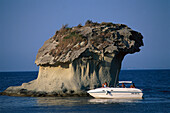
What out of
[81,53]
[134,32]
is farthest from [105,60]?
[134,32]

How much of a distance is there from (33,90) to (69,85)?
4669 mm

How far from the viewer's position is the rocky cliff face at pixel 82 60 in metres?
36.4

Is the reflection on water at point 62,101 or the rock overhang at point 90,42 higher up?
the rock overhang at point 90,42

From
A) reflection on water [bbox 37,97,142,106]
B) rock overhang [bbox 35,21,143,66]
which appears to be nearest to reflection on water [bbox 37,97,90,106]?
reflection on water [bbox 37,97,142,106]

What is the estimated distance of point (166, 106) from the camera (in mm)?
29109

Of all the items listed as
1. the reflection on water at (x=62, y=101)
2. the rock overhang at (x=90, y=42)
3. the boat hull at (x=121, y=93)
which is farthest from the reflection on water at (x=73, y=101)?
the rock overhang at (x=90, y=42)

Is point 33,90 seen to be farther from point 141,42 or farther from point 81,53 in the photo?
point 141,42

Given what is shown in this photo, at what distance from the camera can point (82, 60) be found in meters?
36.6

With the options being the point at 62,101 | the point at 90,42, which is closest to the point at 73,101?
the point at 62,101

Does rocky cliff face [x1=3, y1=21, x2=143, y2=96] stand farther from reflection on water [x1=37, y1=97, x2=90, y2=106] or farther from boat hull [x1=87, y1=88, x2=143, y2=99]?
boat hull [x1=87, y1=88, x2=143, y2=99]

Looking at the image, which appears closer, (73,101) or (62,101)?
(73,101)

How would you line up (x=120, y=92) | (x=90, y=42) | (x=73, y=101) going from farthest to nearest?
(x=90, y=42), (x=120, y=92), (x=73, y=101)

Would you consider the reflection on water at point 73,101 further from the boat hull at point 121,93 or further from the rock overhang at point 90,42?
the rock overhang at point 90,42

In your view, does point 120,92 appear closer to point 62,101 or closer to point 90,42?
point 62,101
